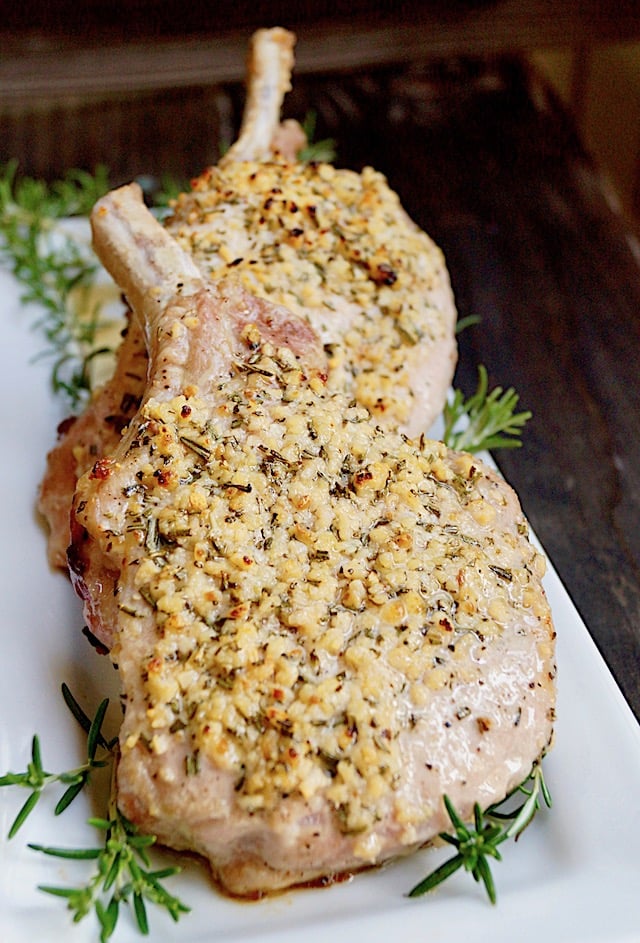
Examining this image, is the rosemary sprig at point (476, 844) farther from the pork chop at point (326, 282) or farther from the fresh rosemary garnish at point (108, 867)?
the pork chop at point (326, 282)

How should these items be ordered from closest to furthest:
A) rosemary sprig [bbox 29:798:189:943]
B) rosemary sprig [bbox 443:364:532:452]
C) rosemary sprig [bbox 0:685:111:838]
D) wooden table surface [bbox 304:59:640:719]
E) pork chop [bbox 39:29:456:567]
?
1. rosemary sprig [bbox 29:798:189:943]
2. rosemary sprig [bbox 0:685:111:838]
3. pork chop [bbox 39:29:456:567]
4. rosemary sprig [bbox 443:364:532:452]
5. wooden table surface [bbox 304:59:640:719]

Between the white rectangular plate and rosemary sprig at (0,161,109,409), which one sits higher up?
rosemary sprig at (0,161,109,409)

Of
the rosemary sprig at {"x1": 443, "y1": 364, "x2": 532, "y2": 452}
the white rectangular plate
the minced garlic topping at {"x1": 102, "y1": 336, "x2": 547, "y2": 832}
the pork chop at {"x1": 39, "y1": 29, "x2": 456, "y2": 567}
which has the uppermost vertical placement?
the pork chop at {"x1": 39, "y1": 29, "x2": 456, "y2": 567}

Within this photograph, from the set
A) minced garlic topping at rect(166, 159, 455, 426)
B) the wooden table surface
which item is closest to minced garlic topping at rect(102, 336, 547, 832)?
minced garlic topping at rect(166, 159, 455, 426)

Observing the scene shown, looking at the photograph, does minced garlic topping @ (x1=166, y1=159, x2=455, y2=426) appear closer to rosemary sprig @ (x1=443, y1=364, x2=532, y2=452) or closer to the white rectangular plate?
rosemary sprig @ (x1=443, y1=364, x2=532, y2=452)

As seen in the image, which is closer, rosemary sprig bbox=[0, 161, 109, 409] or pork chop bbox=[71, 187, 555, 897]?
pork chop bbox=[71, 187, 555, 897]

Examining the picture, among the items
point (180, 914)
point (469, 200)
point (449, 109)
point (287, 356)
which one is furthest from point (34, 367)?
point (449, 109)

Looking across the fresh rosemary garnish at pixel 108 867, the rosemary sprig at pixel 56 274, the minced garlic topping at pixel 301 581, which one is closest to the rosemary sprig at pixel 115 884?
the fresh rosemary garnish at pixel 108 867
